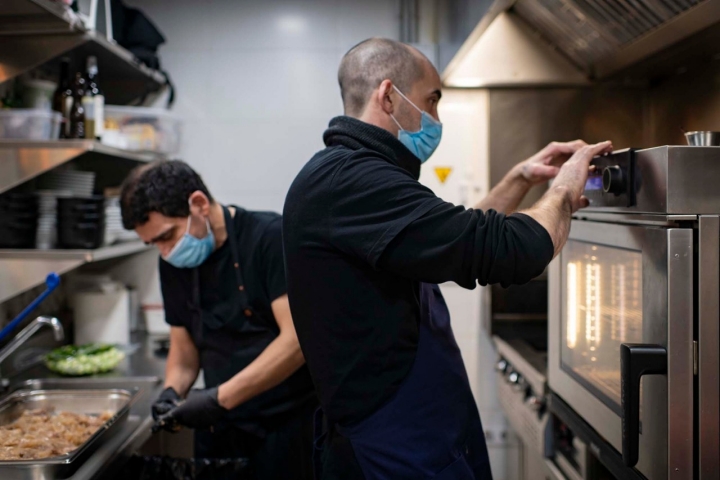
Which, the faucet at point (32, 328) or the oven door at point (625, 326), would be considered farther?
the faucet at point (32, 328)

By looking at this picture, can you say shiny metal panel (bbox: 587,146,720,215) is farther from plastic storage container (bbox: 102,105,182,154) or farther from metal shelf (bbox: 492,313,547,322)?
plastic storage container (bbox: 102,105,182,154)

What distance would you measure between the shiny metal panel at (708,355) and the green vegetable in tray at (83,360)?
1946mm

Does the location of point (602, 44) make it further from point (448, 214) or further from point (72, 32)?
point (72, 32)

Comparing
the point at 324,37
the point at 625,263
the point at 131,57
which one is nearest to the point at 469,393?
the point at 625,263

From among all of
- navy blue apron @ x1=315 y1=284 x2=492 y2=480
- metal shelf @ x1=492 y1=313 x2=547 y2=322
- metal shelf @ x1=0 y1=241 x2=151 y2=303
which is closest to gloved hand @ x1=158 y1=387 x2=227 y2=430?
navy blue apron @ x1=315 y1=284 x2=492 y2=480

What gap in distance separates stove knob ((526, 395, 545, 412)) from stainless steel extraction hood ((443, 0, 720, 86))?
44.2 inches

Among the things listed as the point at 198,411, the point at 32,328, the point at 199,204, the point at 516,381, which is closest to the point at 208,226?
the point at 199,204

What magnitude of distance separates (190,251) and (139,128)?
112cm

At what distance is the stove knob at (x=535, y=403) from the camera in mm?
2066

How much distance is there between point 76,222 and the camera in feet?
6.83

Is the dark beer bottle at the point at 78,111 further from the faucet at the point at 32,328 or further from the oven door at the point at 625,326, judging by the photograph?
the oven door at the point at 625,326

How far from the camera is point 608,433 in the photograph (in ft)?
4.31

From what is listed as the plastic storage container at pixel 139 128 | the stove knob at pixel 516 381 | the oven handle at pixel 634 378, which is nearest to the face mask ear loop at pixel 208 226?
the plastic storage container at pixel 139 128

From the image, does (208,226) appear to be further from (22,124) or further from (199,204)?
(22,124)
